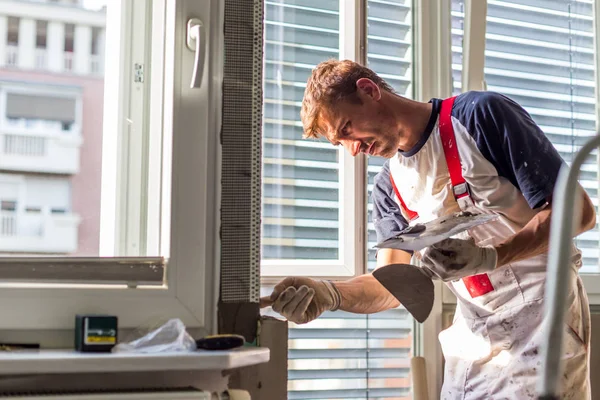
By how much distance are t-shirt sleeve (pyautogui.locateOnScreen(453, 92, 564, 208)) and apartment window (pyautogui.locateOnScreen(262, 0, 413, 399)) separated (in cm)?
45

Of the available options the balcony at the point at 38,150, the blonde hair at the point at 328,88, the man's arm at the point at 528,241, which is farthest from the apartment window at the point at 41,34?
the man's arm at the point at 528,241

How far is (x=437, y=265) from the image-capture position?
151cm

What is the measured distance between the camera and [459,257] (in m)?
1.49

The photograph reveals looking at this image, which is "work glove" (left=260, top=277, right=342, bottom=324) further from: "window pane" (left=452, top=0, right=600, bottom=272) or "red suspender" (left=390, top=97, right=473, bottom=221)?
"window pane" (left=452, top=0, right=600, bottom=272)

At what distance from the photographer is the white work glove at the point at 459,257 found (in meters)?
1.49

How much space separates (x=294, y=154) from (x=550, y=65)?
3.06 feet

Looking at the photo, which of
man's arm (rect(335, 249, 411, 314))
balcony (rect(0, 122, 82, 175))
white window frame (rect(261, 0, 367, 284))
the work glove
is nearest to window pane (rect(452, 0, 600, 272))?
white window frame (rect(261, 0, 367, 284))

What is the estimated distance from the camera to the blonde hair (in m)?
1.68

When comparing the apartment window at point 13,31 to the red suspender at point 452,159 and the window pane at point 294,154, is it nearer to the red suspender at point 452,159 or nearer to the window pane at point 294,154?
the window pane at point 294,154

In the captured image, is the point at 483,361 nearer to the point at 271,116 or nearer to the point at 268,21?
the point at 271,116

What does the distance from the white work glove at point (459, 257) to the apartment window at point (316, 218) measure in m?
0.47

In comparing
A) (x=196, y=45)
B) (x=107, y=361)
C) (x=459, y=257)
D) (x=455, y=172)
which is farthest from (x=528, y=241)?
(x=107, y=361)

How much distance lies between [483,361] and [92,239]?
0.88m

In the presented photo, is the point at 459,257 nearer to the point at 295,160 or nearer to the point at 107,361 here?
the point at 295,160
